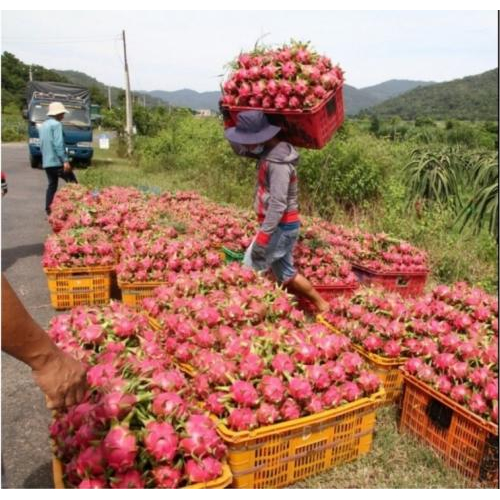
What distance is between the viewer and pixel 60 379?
1715 millimetres

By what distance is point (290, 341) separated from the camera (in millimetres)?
3160

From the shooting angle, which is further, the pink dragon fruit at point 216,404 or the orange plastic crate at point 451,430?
the orange plastic crate at point 451,430

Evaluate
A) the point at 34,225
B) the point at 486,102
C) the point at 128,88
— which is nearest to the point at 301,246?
the point at 34,225

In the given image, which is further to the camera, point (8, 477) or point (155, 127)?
point (155, 127)

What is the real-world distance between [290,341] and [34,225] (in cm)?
788

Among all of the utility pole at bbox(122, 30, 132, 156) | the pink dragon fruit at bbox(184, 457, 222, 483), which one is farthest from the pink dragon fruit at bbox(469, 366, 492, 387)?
the utility pole at bbox(122, 30, 132, 156)

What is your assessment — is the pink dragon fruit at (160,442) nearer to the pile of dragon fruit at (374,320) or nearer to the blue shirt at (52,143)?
the pile of dragon fruit at (374,320)

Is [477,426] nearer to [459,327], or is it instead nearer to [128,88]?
[459,327]

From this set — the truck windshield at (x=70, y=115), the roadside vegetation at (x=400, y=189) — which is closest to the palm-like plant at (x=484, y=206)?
the roadside vegetation at (x=400, y=189)

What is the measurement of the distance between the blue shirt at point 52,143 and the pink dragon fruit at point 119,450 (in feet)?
24.4

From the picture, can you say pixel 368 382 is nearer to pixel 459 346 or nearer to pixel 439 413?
pixel 439 413

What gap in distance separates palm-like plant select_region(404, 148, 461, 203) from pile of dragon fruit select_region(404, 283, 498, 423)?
188 inches

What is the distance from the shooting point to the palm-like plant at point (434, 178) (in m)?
8.64

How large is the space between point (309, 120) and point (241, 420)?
9.82ft
